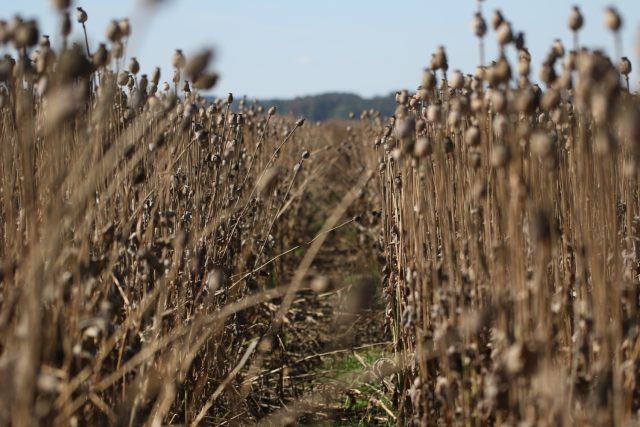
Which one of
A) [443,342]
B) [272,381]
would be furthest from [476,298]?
[272,381]

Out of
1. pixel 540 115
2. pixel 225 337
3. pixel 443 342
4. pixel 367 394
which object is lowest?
pixel 367 394

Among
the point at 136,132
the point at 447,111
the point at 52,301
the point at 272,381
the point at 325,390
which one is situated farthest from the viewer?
the point at 272,381

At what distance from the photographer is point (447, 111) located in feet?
7.73

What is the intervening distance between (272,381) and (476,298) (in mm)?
1653

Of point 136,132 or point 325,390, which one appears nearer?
point 136,132

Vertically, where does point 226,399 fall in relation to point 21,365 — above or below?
below

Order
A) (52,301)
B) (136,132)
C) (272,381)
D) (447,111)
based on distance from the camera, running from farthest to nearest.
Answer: (272,381) < (136,132) < (447,111) < (52,301)

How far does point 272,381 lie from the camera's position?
3426 mm

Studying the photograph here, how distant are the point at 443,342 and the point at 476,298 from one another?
0.20 meters

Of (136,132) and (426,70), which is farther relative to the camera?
(136,132)

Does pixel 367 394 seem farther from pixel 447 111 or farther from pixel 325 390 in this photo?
pixel 447 111

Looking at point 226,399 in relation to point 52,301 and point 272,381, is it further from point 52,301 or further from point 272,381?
point 52,301

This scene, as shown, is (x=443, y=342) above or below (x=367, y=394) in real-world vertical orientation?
above

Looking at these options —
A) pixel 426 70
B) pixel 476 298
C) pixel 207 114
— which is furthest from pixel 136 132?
pixel 476 298
